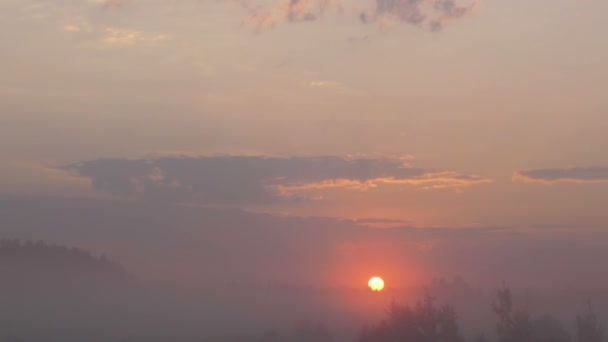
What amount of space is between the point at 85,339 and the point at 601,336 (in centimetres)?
4968

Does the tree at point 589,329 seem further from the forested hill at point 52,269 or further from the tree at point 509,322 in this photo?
the forested hill at point 52,269

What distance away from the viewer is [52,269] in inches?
4803

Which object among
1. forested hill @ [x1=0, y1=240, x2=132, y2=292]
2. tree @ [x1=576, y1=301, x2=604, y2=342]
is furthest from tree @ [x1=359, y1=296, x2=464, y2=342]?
forested hill @ [x1=0, y1=240, x2=132, y2=292]

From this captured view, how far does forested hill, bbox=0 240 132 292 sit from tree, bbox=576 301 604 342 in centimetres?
7538

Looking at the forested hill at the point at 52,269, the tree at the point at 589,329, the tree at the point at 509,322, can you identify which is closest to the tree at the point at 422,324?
the tree at the point at 509,322

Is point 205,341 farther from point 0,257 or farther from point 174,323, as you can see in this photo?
point 0,257

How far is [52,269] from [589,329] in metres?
85.9

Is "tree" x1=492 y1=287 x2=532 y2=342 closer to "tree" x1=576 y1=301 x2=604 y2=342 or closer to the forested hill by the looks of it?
"tree" x1=576 y1=301 x2=604 y2=342

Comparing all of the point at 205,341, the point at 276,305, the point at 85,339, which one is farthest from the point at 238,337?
the point at 276,305

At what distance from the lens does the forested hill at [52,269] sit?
4461 inches

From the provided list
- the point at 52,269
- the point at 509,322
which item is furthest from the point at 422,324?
the point at 52,269

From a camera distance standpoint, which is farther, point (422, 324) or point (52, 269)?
point (52, 269)

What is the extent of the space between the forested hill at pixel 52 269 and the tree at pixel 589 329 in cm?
7538

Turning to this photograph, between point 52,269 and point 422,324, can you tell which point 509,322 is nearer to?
point 422,324
